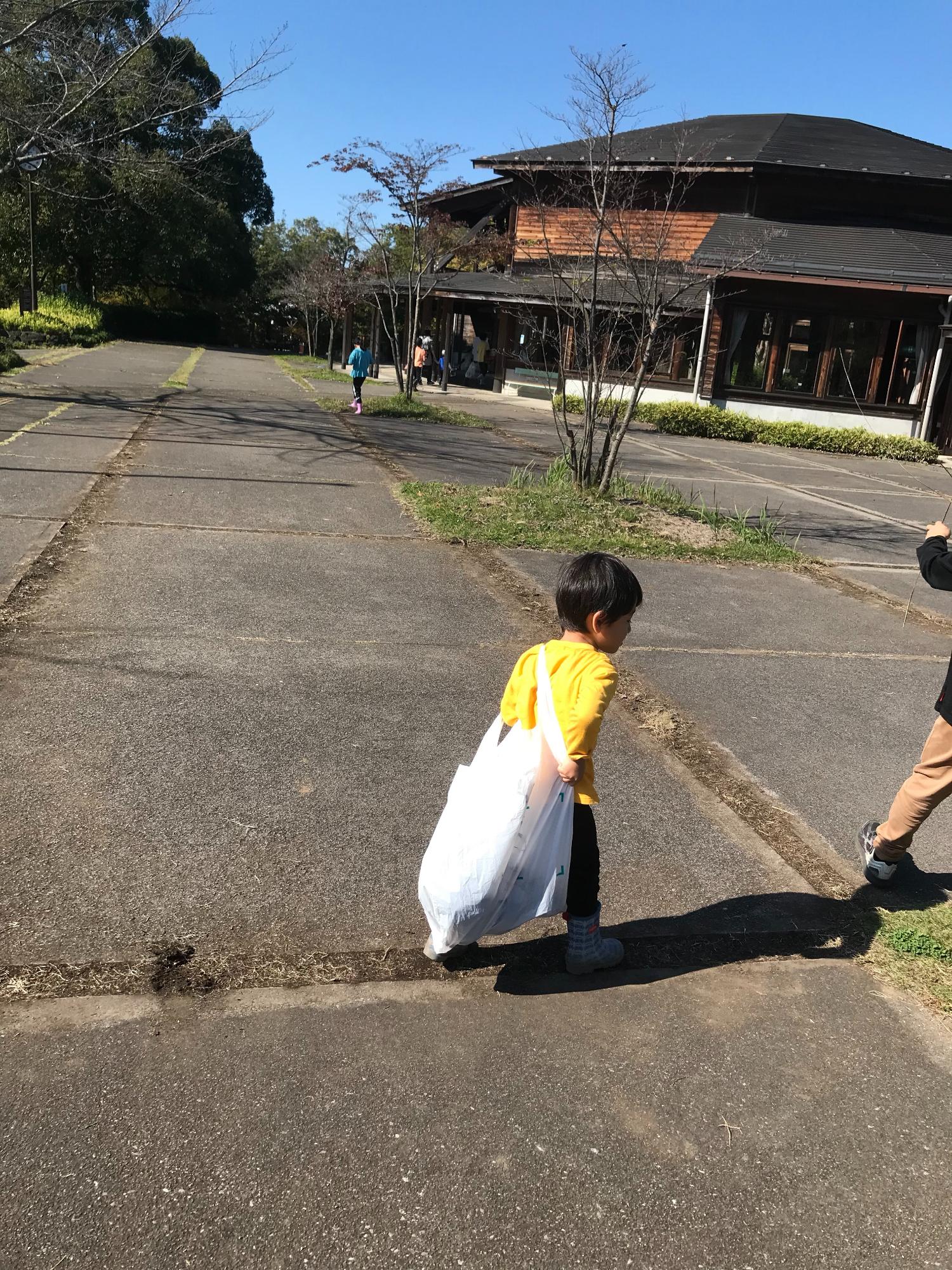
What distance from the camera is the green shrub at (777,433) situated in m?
22.3

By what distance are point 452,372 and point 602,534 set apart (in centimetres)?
2519

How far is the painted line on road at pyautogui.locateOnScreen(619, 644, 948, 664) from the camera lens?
6.17 meters

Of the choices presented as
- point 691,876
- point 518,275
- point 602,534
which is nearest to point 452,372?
point 518,275

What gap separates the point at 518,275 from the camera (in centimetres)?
2742

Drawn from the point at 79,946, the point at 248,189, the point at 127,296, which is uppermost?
the point at 248,189

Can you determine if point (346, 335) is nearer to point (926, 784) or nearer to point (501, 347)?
point (501, 347)

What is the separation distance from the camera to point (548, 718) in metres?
2.62

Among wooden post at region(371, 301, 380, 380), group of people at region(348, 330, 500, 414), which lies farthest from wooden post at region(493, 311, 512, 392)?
wooden post at region(371, 301, 380, 380)

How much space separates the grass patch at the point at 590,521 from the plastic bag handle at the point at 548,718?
6115 mm

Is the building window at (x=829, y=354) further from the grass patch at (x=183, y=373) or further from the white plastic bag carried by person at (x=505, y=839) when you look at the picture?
the white plastic bag carried by person at (x=505, y=839)

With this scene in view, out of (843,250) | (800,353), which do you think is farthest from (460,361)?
(843,250)

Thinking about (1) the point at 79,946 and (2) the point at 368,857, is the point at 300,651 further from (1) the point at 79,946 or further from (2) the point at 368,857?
(1) the point at 79,946

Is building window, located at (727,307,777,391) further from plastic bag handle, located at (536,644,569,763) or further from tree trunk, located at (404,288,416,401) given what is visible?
plastic bag handle, located at (536,644,569,763)

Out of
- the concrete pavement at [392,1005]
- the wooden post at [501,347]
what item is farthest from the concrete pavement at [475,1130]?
the wooden post at [501,347]
